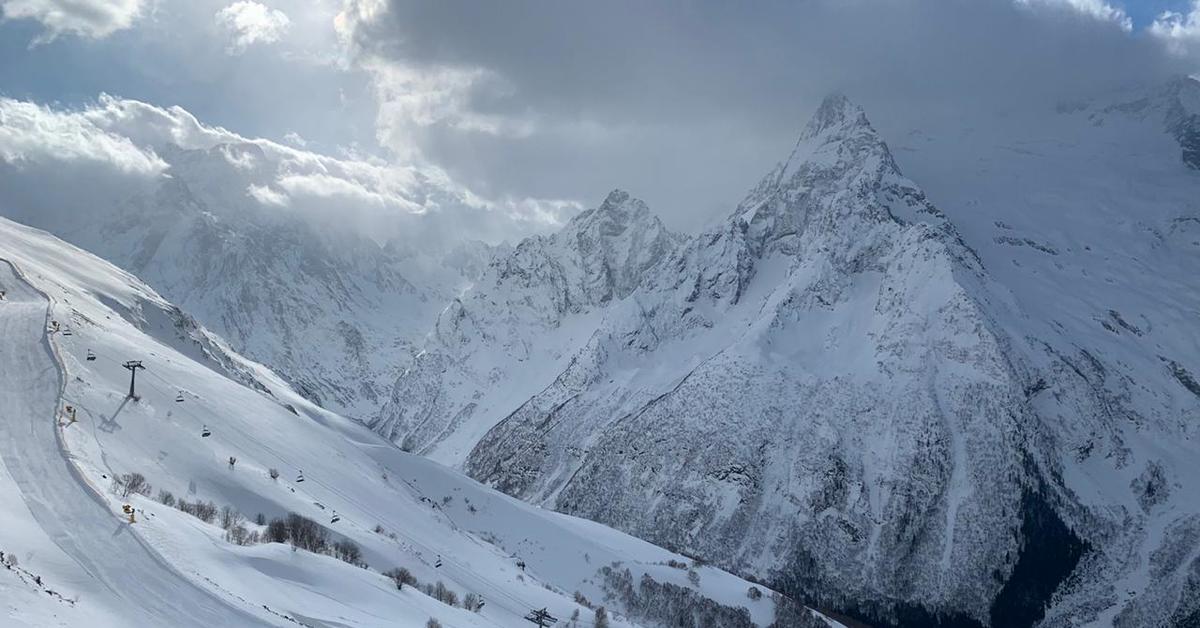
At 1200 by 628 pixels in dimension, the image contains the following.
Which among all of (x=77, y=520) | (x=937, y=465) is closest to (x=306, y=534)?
(x=77, y=520)

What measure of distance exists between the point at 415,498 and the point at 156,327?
121 feet

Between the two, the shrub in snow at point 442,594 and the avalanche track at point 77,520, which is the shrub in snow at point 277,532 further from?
the avalanche track at point 77,520

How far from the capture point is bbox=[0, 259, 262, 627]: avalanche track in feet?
93.3

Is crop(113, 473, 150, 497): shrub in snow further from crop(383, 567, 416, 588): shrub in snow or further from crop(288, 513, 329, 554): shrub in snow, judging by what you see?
crop(383, 567, 416, 588): shrub in snow

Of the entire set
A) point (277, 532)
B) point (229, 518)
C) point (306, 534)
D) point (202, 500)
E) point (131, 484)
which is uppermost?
point (131, 484)

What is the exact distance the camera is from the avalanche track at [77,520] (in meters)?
28.4

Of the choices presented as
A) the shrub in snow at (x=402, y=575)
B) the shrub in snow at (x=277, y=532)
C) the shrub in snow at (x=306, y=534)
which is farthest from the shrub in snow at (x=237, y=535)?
the shrub in snow at (x=402, y=575)

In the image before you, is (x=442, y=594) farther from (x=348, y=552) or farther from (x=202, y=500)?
(x=202, y=500)

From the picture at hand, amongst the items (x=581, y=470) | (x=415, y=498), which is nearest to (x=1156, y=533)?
(x=581, y=470)

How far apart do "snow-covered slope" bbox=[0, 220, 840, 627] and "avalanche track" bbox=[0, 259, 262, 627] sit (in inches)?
3.5

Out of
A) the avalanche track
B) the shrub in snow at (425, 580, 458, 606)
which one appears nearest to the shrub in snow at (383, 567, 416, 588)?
the shrub in snow at (425, 580, 458, 606)

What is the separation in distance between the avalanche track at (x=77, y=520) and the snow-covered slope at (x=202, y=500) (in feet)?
0.29

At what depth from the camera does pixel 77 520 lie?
3300 cm

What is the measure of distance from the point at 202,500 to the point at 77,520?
16.6 m
